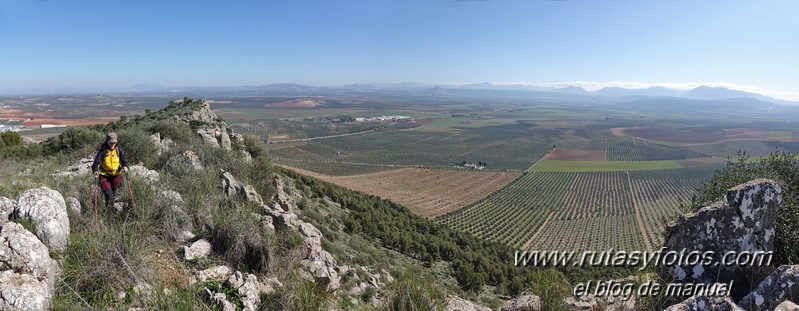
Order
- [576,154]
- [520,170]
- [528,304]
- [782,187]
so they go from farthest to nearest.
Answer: [576,154] < [520,170] < [782,187] < [528,304]

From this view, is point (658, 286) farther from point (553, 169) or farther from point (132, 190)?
point (553, 169)

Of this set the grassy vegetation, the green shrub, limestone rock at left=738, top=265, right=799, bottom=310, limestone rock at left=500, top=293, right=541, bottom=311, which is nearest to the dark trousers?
the green shrub

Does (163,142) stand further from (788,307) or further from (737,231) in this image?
(788,307)

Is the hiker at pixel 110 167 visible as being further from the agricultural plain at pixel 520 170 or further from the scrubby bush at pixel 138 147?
the agricultural plain at pixel 520 170

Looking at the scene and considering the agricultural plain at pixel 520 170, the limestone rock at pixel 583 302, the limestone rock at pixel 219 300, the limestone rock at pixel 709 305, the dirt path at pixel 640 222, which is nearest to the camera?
the limestone rock at pixel 709 305

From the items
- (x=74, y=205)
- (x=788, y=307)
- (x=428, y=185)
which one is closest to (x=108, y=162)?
(x=74, y=205)

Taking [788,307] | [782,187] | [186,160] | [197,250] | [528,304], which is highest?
[186,160]

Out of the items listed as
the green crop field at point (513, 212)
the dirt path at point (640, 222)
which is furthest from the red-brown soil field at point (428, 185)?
the dirt path at point (640, 222)

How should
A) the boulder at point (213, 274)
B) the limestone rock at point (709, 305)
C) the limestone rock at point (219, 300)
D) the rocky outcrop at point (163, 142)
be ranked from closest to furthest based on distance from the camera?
the limestone rock at point (709, 305), the limestone rock at point (219, 300), the boulder at point (213, 274), the rocky outcrop at point (163, 142)
